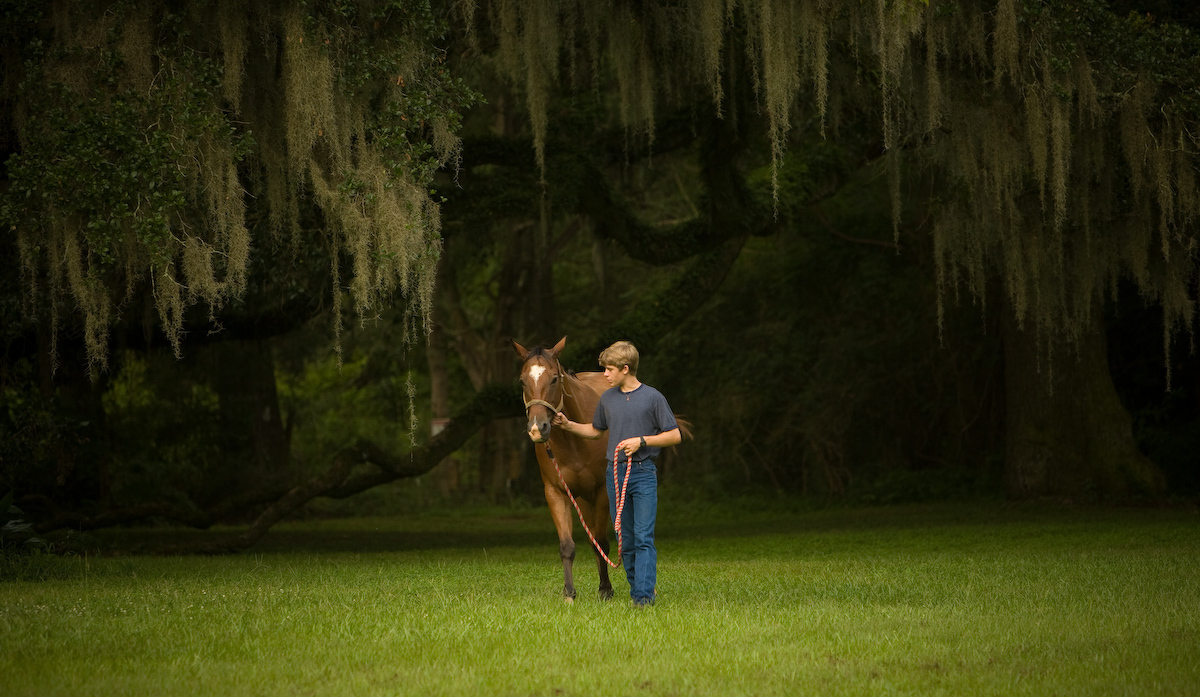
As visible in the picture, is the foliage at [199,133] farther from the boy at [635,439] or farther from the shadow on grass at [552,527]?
the shadow on grass at [552,527]

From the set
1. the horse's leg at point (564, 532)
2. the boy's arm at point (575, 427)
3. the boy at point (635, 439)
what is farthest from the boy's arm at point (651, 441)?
the horse's leg at point (564, 532)

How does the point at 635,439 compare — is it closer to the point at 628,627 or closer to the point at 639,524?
Result: the point at 639,524

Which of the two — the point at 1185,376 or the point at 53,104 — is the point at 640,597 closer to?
the point at 53,104

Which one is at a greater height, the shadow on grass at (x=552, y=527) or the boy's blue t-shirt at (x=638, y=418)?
the boy's blue t-shirt at (x=638, y=418)

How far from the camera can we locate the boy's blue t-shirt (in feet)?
23.9

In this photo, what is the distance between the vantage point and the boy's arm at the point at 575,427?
7410 millimetres

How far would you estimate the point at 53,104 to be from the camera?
8.68m

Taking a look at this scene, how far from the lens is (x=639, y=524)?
23.7ft

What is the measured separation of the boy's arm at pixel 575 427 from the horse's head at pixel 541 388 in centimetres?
5

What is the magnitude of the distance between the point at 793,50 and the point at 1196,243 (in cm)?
492

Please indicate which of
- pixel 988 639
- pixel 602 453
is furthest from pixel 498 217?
pixel 988 639

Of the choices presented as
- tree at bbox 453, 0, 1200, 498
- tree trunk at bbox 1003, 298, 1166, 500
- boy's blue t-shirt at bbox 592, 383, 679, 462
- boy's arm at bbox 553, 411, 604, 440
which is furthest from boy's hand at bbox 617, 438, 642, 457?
tree trunk at bbox 1003, 298, 1166, 500

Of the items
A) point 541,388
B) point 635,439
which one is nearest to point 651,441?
point 635,439

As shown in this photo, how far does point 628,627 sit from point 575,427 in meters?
1.49
